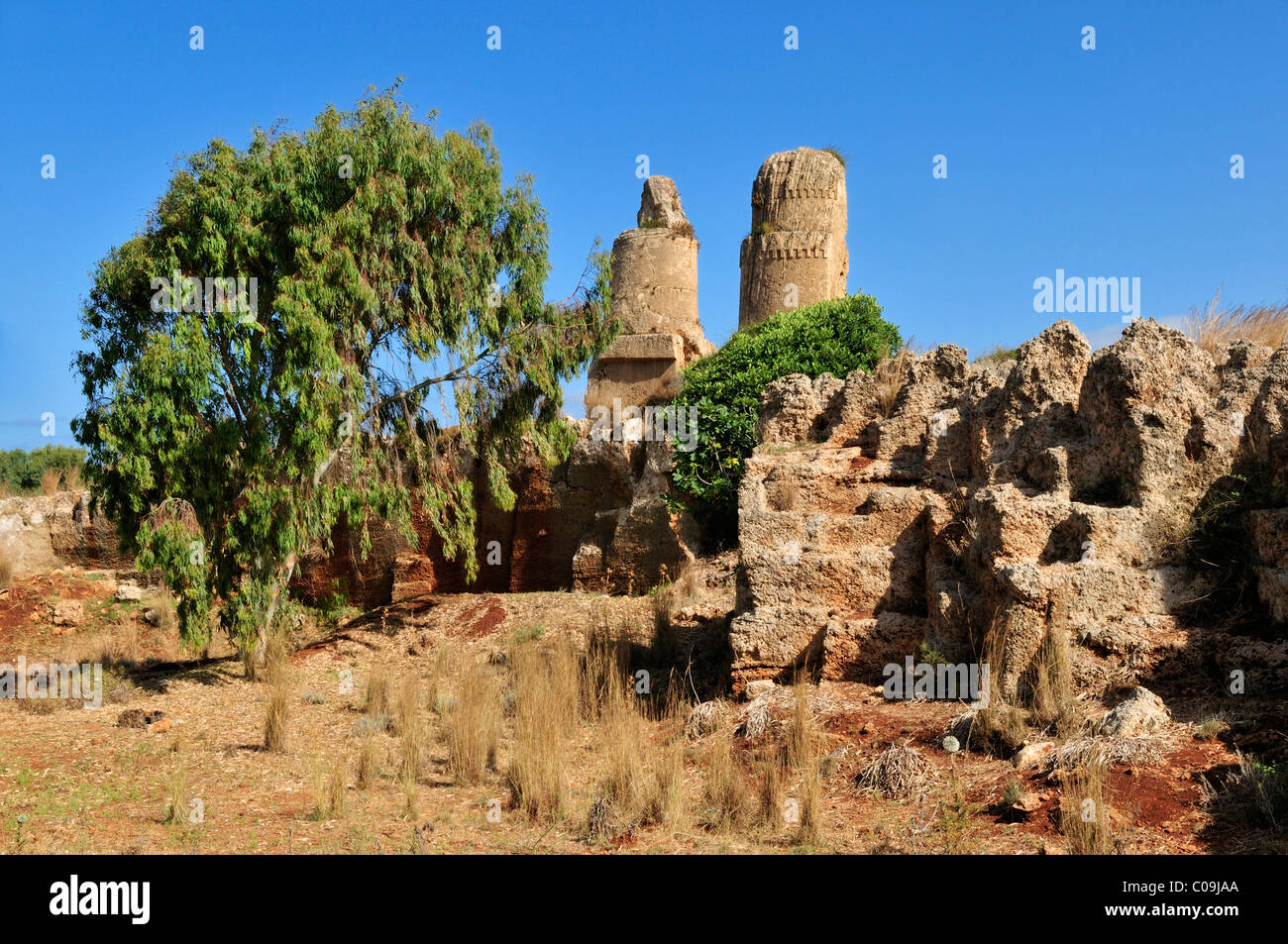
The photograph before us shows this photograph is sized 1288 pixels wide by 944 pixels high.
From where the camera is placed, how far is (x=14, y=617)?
51.5 feet

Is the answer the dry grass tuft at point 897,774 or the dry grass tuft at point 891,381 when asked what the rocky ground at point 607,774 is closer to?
Answer: the dry grass tuft at point 897,774

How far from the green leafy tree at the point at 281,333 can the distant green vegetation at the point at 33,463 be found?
69.0 feet

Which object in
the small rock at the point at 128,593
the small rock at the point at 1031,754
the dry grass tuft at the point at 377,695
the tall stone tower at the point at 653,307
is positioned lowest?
the dry grass tuft at the point at 377,695

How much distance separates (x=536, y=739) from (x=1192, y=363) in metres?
5.49

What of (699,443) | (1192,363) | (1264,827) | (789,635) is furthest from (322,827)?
(699,443)

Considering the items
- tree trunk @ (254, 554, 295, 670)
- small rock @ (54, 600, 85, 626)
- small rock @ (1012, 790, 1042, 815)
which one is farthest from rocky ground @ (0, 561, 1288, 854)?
small rock @ (54, 600, 85, 626)

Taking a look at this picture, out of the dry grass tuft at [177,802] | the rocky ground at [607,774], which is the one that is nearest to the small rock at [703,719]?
the rocky ground at [607,774]

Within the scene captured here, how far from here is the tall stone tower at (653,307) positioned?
18562 mm

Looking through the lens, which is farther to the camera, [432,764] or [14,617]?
[14,617]

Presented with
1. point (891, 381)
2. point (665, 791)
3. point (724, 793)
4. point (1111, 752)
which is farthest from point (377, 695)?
point (1111, 752)

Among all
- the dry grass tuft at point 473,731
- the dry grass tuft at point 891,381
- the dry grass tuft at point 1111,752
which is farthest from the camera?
the dry grass tuft at point 891,381

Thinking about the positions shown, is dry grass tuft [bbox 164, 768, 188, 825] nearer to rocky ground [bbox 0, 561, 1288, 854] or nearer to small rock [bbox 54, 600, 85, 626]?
rocky ground [bbox 0, 561, 1288, 854]
